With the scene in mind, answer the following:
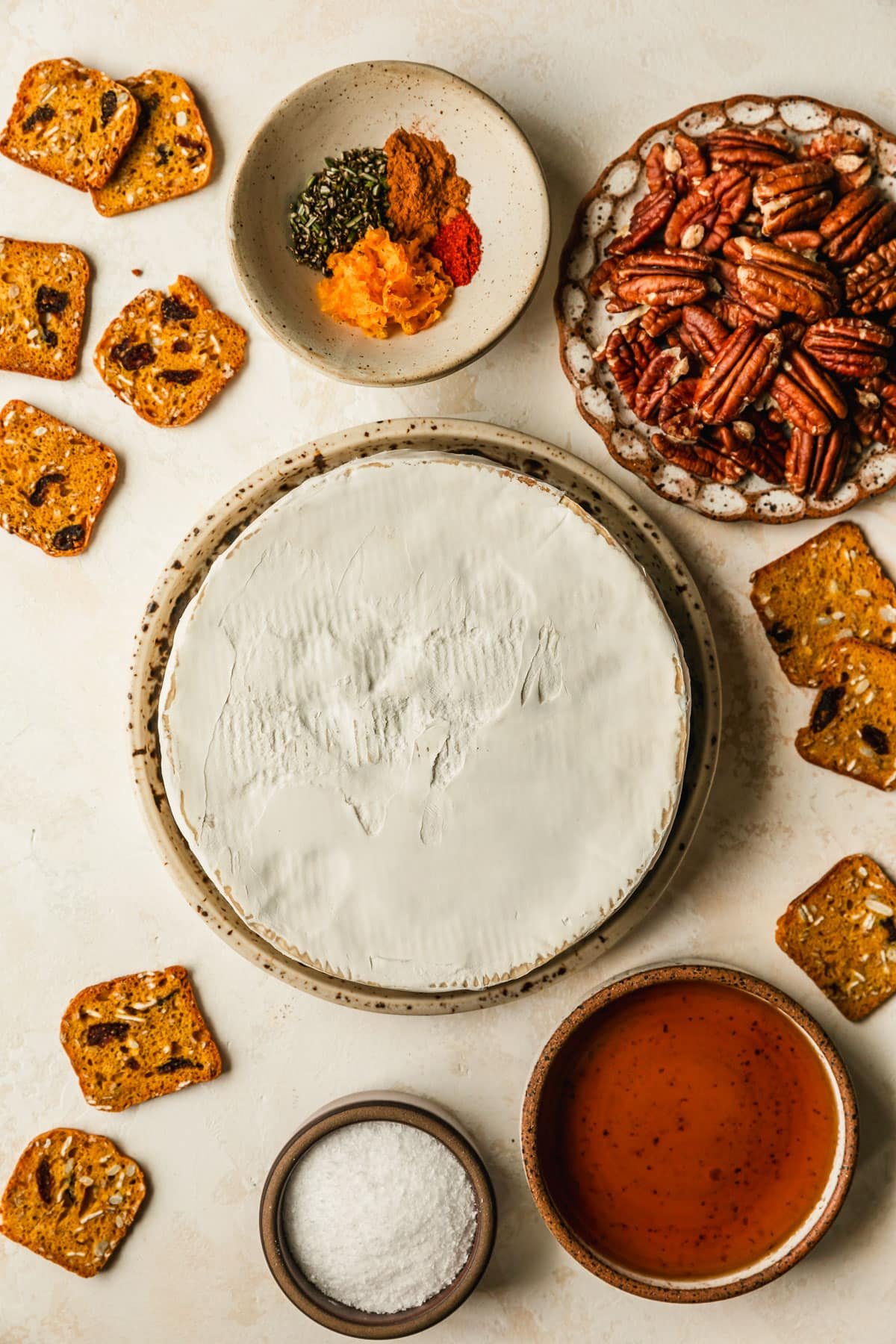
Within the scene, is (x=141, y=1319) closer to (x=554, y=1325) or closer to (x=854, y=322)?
(x=554, y=1325)

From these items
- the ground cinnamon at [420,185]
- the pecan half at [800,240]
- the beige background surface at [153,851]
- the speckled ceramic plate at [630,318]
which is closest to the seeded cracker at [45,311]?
the beige background surface at [153,851]

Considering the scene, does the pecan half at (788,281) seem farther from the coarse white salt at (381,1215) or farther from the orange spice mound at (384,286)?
the coarse white salt at (381,1215)

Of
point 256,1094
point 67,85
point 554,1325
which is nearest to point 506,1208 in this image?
point 554,1325

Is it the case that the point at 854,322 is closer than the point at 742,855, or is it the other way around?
the point at 854,322

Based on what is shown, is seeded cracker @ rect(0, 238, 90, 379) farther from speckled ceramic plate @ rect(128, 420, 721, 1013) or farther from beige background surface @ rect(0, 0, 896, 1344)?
speckled ceramic plate @ rect(128, 420, 721, 1013)

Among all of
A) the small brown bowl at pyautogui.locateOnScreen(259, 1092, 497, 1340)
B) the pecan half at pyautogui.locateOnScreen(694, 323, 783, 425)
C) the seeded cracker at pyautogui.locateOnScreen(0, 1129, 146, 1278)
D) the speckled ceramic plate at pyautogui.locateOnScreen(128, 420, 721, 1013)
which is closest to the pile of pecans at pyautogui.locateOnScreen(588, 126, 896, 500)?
the pecan half at pyautogui.locateOnScreen(694, 323, 783, 425)

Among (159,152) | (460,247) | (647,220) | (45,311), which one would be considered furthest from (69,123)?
(647,220)
